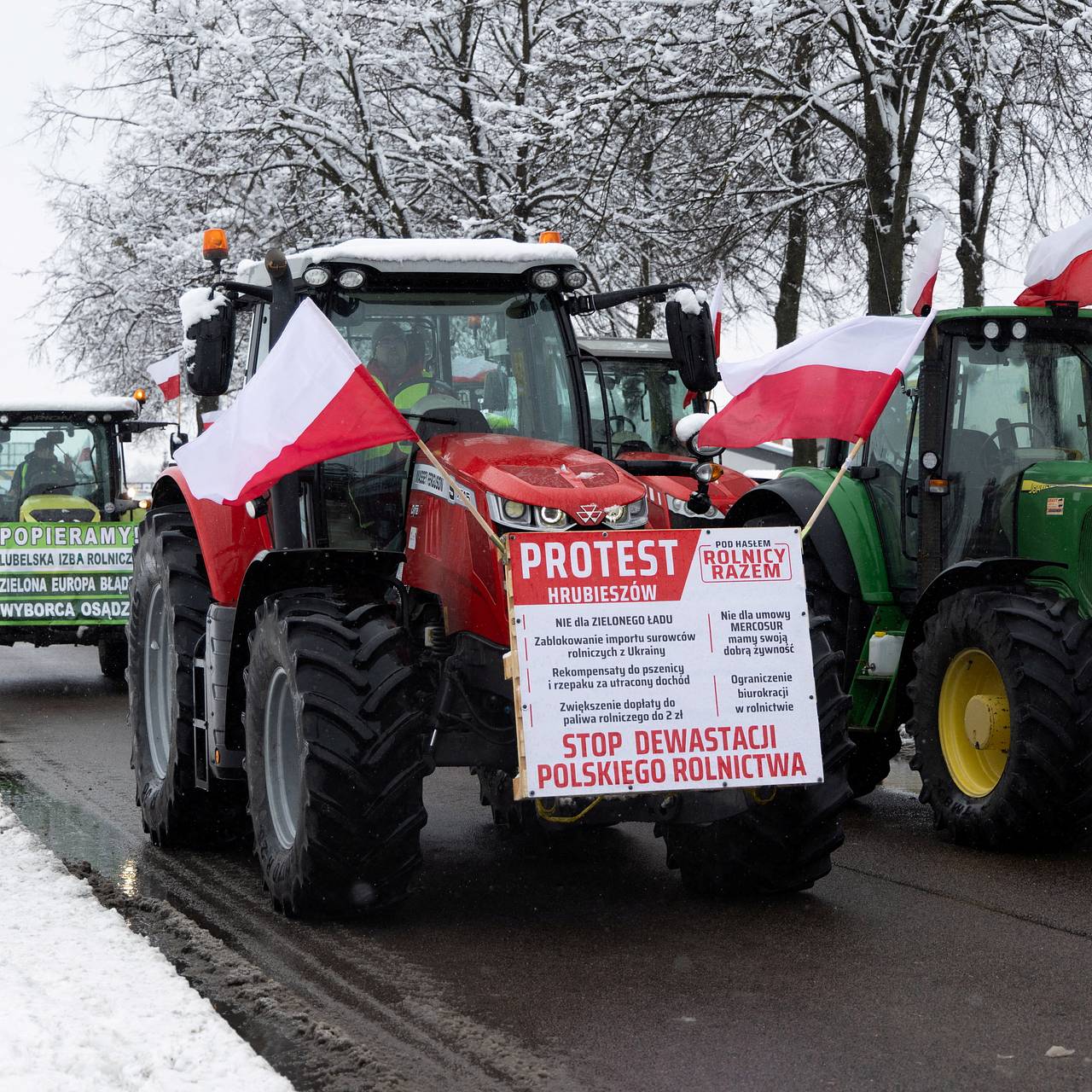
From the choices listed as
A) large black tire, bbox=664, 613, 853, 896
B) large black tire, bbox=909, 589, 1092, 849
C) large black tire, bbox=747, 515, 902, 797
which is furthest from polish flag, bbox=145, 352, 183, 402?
large black tire, bbox=664, 613, 853, 896

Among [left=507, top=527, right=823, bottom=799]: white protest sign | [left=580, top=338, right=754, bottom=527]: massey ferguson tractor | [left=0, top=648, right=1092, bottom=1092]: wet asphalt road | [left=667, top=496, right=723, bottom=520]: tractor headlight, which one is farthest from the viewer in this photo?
[left=580, top=338, right=754, bottom=527]: massey ferguson tractor

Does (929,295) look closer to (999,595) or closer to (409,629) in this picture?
(999,595)

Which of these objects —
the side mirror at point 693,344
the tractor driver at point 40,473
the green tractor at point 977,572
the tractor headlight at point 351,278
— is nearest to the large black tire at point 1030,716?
the green tractor at point 977,572

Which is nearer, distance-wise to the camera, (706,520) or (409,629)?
(409,629)

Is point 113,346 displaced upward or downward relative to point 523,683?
upward

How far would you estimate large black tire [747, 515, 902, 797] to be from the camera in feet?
27.5

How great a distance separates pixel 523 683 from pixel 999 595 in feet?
8.50

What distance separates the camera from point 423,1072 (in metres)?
4.36

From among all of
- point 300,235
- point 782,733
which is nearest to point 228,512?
point 782,733

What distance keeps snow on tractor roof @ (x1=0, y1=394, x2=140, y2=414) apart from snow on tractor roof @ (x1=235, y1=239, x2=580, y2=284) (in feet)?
31.1

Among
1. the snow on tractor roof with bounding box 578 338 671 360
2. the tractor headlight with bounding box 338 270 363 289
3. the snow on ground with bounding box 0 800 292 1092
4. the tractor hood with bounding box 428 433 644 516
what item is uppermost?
the snow on tractor roof with bounding box 578 338 671 360

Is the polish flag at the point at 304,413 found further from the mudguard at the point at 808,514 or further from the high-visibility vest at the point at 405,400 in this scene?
the mudguard at the point at 808,514

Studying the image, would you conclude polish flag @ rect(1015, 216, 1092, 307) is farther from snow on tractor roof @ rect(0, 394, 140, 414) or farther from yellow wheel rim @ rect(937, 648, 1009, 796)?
snow on tractor roof @ rect(0, 394, 140, 414)

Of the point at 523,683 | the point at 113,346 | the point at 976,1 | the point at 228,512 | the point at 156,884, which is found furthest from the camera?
the point at 113,346
